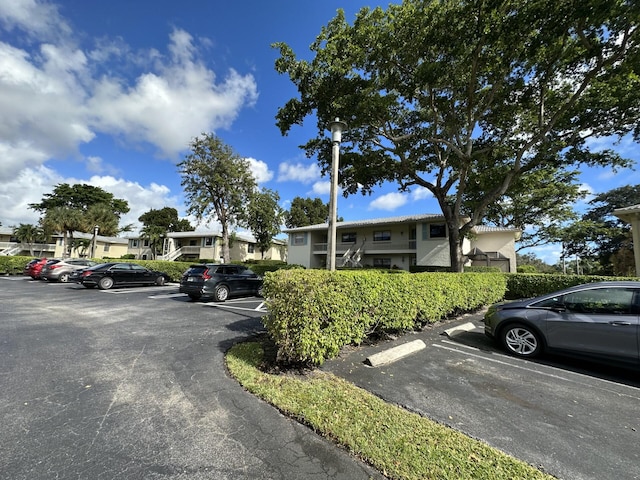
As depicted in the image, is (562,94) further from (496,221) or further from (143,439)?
(143,439)

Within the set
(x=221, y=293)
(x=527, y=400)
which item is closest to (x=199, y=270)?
(x=221, y=293)

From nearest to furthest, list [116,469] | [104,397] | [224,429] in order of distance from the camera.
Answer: [116,469]
[224,429]
[104,397]

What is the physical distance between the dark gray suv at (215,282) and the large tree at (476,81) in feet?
25.1

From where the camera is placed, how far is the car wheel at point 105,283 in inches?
568

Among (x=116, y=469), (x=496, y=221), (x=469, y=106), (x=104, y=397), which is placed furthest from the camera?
(x=496, y=221)

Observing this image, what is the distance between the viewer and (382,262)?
24938 millimetres

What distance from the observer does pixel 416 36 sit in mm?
10266

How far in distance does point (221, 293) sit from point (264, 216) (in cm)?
1982

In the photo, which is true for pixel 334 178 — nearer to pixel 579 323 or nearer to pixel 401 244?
pixel 579 323

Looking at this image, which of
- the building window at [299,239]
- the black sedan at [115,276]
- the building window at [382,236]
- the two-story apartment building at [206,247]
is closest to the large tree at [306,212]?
the two-story apartment building at [206,247]

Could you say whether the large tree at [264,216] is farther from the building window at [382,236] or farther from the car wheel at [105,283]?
the car wheel at [105,283]

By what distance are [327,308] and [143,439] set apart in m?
2.57

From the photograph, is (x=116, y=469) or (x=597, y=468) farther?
(x=597, y=468)

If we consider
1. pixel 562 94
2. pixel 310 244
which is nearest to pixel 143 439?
pixel 562 94
